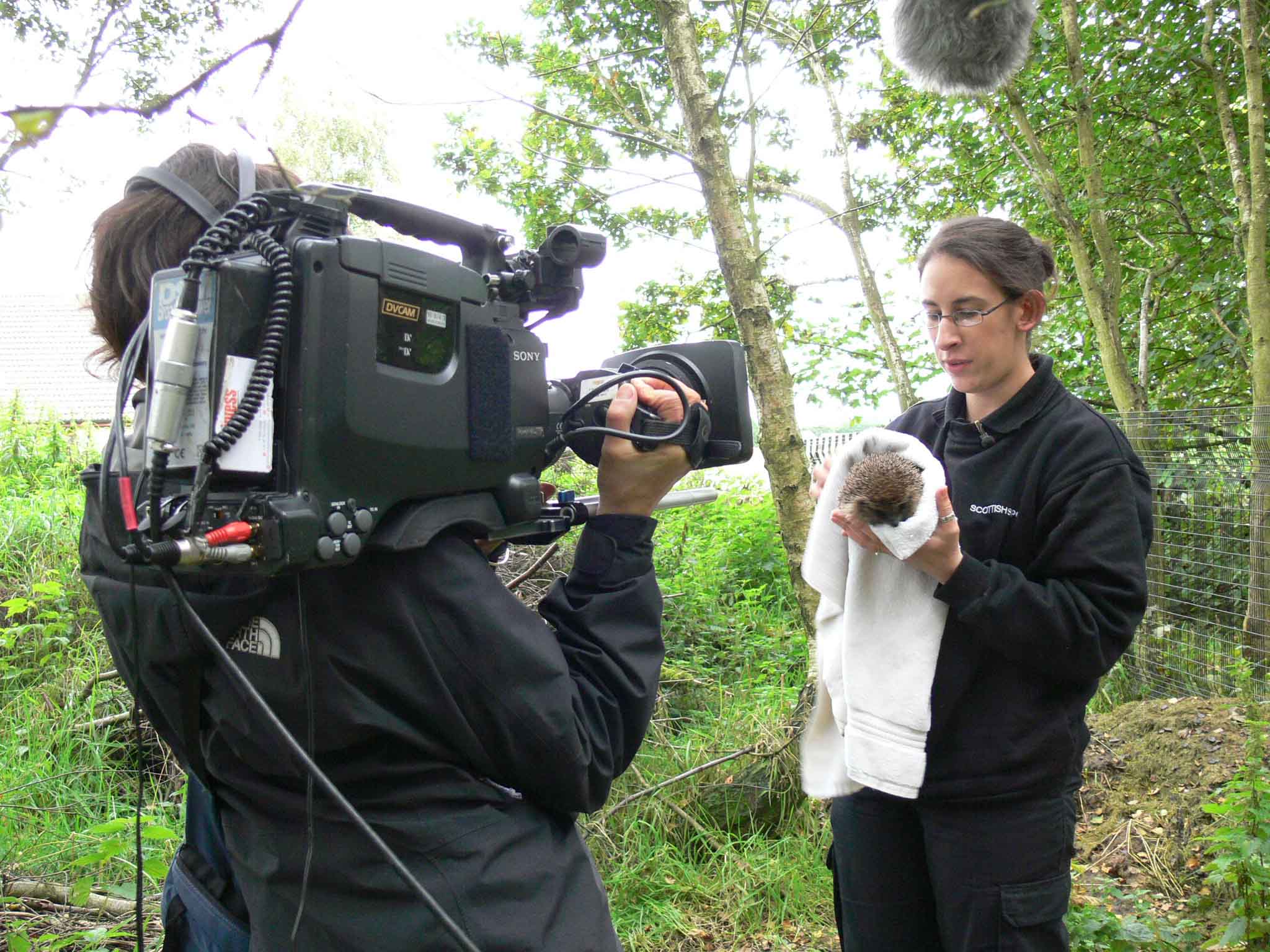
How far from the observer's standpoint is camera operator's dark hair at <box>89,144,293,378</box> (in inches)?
39.2

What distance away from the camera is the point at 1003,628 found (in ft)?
4.89

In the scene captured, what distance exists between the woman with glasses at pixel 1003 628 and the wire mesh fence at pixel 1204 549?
2041 millimetres

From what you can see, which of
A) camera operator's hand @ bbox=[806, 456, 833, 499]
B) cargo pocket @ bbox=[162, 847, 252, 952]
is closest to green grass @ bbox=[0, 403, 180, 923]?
cargo pocket @ bbox=[162, 847, 252, 952]

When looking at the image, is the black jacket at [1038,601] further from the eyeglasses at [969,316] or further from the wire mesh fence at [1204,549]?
the wire mesh fence at [1204,549]

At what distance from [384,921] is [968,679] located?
1.07 metres

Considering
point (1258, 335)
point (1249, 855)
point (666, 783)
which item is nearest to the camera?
point (1249, 855)

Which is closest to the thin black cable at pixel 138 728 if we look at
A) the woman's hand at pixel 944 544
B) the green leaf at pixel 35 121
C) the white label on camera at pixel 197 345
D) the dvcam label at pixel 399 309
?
the white label on camera at pixel 197 345

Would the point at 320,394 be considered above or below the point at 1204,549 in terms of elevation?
above

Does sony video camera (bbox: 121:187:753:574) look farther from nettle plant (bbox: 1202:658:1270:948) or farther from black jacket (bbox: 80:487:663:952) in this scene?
nettle plant (bbox: 1202:658:1270:948)

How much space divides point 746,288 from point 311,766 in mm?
2362

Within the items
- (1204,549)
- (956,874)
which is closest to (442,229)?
(956,874)

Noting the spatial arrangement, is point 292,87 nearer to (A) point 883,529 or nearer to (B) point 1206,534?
(A) point 883,529

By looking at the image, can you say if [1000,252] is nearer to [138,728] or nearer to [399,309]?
[399,309]

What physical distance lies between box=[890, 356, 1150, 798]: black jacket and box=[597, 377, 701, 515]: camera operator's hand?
64 cm
